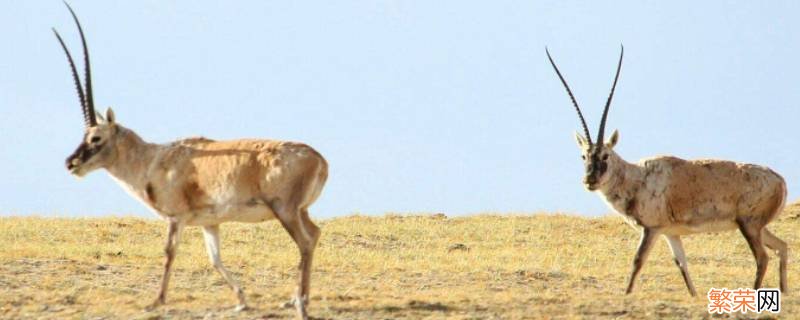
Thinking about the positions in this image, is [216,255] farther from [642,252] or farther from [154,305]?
[642,252]

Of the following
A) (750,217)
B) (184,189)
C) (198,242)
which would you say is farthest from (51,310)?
(198,242)

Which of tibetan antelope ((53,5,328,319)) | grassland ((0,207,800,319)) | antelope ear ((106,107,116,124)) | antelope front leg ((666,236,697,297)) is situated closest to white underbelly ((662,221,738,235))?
antelope front leg ((666,236,697,297))

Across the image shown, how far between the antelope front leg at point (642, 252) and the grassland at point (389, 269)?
257mm

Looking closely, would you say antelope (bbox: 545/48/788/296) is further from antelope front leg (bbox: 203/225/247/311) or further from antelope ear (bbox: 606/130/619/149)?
antelope front leg (bbox: 203/225/247/311)

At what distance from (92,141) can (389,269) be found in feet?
22.5

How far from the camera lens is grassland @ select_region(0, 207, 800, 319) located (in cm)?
1462

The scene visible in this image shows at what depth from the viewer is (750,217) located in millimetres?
17266

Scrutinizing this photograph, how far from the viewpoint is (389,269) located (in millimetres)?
20344

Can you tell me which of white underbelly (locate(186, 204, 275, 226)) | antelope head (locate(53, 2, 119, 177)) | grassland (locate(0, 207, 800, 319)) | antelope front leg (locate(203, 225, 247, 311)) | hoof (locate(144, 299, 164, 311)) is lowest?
grassland (locate(0, 207, 800, 319))

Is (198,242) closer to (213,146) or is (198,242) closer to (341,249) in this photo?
(341,249)

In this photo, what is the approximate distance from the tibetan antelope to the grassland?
918 mm

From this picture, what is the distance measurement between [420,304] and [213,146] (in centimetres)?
306

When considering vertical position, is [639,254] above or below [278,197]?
below

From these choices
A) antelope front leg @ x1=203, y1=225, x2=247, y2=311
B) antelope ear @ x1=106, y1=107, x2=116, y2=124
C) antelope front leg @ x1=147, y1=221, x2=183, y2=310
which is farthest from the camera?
antelope ear @ x1=106, y1=107, x2=116, y2=124
